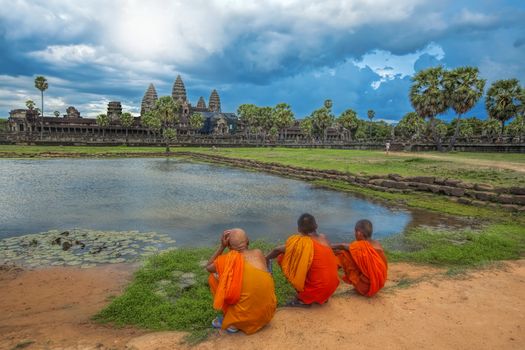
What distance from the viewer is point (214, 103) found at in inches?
5438

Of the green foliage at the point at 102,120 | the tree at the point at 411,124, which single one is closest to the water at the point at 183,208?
the green foliage at the point at 102,120

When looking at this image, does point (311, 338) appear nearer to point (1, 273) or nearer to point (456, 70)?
point (1, 273)

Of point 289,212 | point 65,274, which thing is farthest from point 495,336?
point 289,212

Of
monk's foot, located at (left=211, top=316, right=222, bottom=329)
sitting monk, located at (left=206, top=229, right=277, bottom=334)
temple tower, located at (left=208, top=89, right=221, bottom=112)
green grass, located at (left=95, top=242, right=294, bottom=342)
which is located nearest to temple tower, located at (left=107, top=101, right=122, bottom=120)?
temple tower, located at (left=208, top=89, right=221, bottom=112)

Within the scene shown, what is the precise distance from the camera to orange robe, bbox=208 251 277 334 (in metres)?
4.14

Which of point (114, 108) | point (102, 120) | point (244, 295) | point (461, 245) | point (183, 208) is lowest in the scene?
point (183, 208)

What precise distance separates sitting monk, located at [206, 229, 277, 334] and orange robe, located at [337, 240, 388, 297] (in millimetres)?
1515

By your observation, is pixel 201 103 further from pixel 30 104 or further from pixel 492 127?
pixel 492 127

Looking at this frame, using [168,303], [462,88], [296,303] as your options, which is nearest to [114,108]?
[462,88]

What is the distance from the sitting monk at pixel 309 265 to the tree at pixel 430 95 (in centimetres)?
4782

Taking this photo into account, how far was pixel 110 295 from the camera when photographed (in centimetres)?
593

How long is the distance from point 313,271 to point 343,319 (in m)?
0.68

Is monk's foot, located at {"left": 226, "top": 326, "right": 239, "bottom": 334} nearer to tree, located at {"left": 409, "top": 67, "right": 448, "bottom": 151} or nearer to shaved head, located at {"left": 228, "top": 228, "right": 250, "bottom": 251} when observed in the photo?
shaved head, located at {"left": 228, "top": 228, "right": 250, "bottom": 251}

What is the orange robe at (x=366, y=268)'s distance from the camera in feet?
16.8
